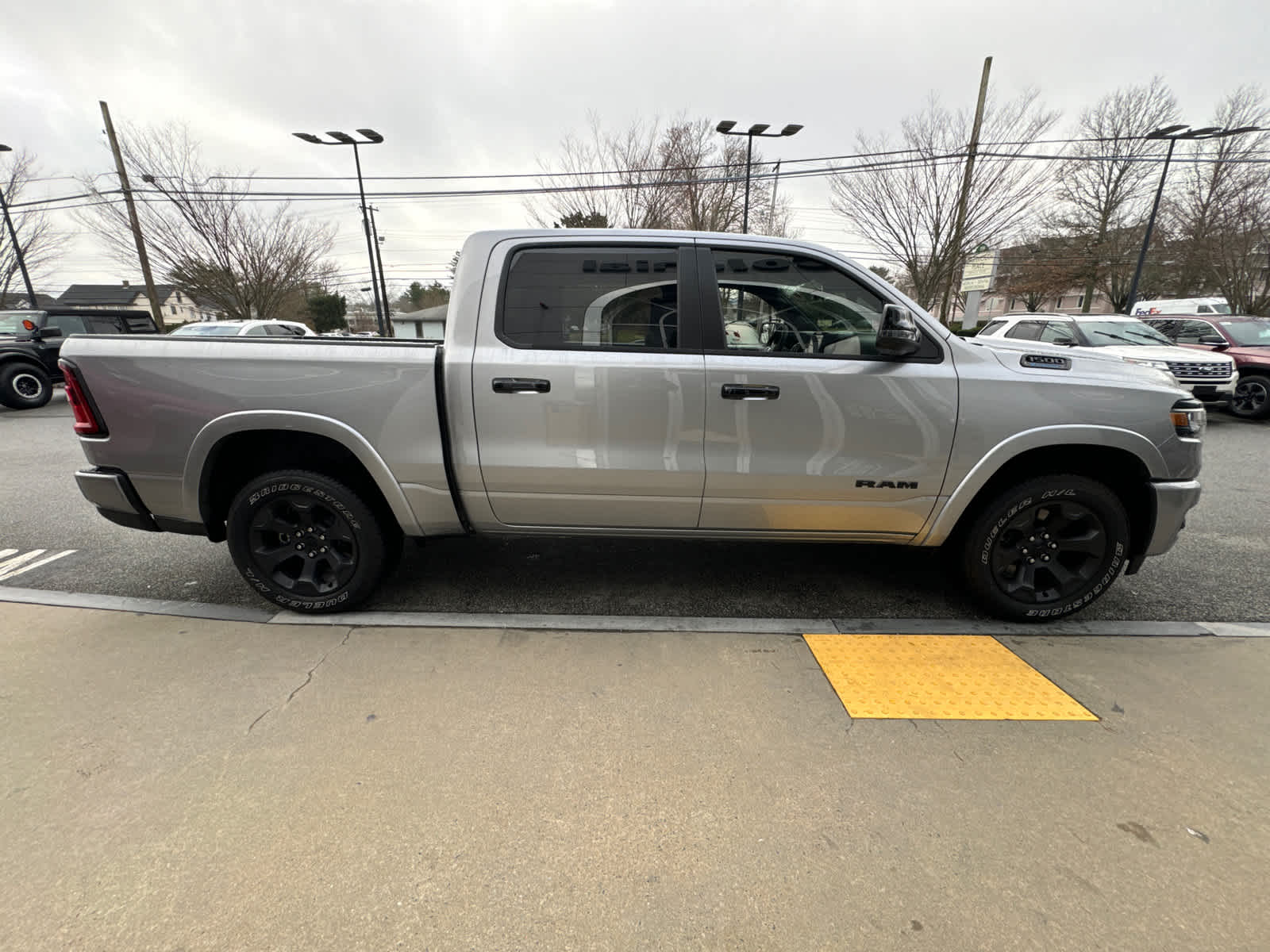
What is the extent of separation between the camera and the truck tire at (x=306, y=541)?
9.11 ft

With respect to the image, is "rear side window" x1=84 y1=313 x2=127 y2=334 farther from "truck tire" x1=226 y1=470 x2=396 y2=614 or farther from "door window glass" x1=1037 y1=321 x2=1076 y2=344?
"door window glass" x1=1037 y1=321 x2=1076 y2=344

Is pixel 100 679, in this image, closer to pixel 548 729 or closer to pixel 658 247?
pixel 548 729

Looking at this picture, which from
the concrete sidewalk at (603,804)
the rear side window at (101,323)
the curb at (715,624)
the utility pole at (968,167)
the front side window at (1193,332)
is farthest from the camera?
the utility pole at (968,167)

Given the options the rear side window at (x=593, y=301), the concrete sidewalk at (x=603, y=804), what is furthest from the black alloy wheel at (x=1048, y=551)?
the rear side window at (x=593, y=301)

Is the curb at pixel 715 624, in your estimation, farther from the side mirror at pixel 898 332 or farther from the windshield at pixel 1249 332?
the windshield at pixel 1249 332

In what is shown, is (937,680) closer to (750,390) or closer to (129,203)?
(750,390)

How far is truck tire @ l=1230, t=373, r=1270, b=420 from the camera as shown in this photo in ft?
29.3

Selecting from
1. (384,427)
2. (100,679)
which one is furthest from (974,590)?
(100,679)

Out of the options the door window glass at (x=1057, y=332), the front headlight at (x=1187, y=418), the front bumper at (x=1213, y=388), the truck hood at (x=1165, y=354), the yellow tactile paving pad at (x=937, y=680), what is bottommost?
the yellow tactile paving pad at (x=937, y=680)

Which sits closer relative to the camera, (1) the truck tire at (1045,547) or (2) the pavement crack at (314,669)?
(2) the pavement crack at (314,669)

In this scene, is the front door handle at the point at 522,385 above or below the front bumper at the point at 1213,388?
above

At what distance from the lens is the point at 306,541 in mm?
2891

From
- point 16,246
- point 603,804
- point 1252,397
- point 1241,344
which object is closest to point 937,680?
point 603,804

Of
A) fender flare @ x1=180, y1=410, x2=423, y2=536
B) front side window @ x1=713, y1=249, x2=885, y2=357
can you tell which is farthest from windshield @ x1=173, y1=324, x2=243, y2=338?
front side window @ x1=713, y1=249, x2=885, y2=357
